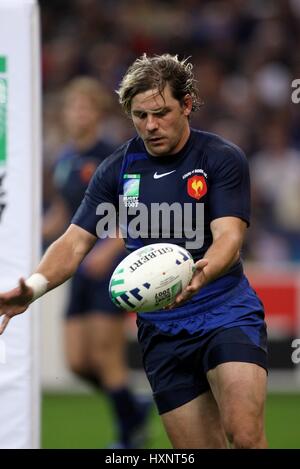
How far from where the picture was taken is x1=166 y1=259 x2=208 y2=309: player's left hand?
183 inches

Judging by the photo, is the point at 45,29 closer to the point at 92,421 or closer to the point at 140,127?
the point at 92,421

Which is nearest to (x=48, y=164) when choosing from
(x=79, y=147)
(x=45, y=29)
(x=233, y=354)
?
(x=45, y=29)

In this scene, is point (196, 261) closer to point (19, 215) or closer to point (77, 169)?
point (19, 215)

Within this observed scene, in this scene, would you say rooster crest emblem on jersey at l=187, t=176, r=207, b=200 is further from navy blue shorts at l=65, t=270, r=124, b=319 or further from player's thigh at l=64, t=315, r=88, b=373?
player's thigh at l=64, t=315, r=88, b=373

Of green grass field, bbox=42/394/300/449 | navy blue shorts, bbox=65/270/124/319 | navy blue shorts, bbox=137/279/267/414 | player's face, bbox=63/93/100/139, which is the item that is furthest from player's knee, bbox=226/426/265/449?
player's face, bbox=63/93/100/139

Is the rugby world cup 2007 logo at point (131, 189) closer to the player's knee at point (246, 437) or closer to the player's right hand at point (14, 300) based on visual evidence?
the player's right hand at point (14, 300)

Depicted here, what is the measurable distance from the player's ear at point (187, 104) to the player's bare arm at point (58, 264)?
2.60 ft

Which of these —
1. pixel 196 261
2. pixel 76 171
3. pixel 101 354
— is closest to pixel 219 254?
pixel 196 261

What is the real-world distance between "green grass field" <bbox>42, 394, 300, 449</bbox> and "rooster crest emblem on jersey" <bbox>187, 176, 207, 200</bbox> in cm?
357

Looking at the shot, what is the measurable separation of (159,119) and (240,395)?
137cm

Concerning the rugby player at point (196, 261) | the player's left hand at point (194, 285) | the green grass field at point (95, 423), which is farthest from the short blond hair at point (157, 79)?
the green grass field at point (95, 423)

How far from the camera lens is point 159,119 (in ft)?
17.1

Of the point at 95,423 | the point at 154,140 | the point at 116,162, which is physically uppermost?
the point at 154,140

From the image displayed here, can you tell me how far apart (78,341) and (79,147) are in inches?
64.5
